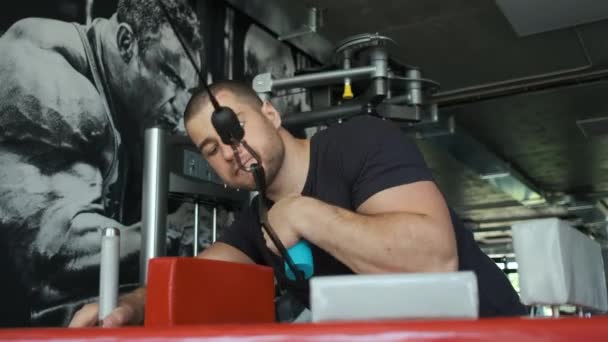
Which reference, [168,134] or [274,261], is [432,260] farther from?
[168,134]

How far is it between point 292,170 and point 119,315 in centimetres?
55

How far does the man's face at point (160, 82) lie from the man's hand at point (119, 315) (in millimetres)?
1357

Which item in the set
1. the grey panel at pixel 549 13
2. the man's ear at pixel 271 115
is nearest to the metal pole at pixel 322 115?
the man's ear at pixel 271 115

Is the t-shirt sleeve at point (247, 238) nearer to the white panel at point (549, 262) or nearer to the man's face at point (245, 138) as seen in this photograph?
the man's face at point (245, 138)

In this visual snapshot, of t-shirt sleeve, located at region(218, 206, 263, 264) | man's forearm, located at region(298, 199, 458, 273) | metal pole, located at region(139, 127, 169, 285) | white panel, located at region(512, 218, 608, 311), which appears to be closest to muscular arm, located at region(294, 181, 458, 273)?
man's forearm, located at region(298, 199, 458, 273)

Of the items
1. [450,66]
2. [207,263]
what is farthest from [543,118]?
[207,263]

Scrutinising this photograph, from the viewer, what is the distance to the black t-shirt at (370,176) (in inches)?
46.4

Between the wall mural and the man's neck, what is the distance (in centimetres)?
89

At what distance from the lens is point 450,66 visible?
4145mm

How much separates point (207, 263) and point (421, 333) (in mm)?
393

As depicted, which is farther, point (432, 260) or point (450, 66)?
point (450, 66)

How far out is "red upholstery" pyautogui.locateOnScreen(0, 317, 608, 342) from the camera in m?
0.44

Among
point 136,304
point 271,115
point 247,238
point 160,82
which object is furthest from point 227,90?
point 160,82

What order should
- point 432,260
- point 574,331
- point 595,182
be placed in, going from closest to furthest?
point 574,331, point 432,260, point 595,182
